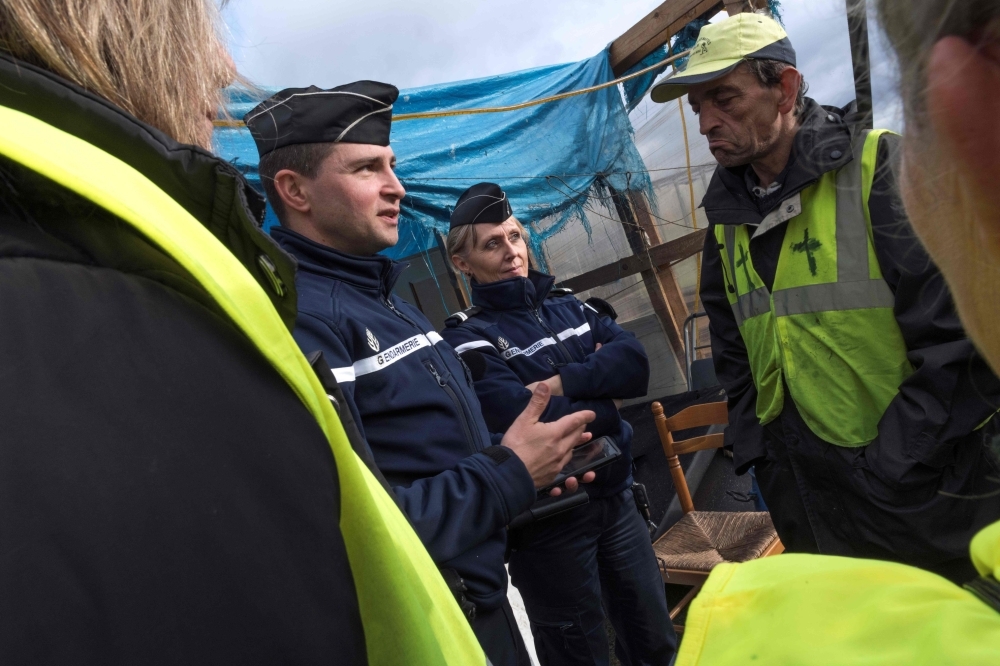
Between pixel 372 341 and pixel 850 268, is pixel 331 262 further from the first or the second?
pixel 850 268

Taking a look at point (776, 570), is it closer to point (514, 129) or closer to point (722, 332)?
point (722, 332)

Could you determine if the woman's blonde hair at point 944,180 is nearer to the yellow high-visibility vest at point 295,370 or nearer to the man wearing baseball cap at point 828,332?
the yellow high-visibility vest at point 295,370

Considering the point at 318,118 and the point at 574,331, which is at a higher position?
the point at 318,118

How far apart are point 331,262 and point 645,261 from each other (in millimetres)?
4235

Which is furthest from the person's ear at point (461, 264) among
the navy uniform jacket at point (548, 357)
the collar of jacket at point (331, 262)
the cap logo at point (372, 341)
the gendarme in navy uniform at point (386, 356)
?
the cap logo at point (372, 341)

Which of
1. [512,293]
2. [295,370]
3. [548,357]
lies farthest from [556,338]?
[295,370]

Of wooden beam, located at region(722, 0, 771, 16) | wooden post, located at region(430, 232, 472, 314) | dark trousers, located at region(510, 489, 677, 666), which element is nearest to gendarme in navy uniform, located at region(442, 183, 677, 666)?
dark trousers, located at region(510, 489, 677, 666)

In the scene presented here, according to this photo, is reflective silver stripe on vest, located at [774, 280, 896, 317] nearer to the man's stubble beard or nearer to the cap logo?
the man's stubble beard

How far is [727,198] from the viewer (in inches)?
80.7

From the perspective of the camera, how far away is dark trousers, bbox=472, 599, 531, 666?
1604 millimetres

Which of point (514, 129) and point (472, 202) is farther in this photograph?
point (514, 129)

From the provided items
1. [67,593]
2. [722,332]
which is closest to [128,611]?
[67,593]

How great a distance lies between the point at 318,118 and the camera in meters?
1.82

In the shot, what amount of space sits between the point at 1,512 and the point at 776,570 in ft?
1.73
